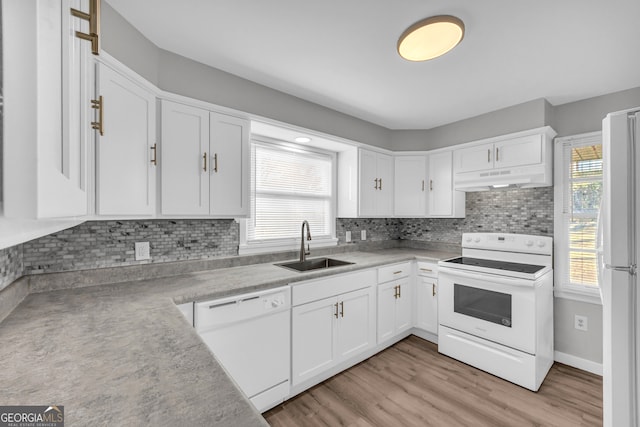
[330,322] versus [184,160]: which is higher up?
[184,160]

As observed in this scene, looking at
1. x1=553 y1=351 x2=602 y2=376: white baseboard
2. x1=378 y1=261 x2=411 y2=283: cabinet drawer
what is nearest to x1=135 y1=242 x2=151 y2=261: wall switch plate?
x1=378 y1=261 x2=411 y2=283: cabinet drawer

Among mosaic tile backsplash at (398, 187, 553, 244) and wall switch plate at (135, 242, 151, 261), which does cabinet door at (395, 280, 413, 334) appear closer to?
mosaic tile backsplash at (398, 187, 553, 244)

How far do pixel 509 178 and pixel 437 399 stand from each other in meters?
2.10

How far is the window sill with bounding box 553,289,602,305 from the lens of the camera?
8.17 ft

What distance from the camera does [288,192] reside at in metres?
2.97

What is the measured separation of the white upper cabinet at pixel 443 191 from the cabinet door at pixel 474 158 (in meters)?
0.10

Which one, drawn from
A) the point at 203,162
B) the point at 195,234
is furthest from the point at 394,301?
the point at 203,162

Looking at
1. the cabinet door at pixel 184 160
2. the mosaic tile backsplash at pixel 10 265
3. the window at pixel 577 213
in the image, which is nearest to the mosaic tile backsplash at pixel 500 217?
the window at pixel 577 213

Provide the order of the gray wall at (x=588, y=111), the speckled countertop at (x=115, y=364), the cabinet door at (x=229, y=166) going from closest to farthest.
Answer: the speckled countertop at (x=115, y=364)
the cabinet door at (x=229, y=166)
the gray wall at (x=588, y=111)

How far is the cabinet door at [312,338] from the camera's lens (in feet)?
6.82

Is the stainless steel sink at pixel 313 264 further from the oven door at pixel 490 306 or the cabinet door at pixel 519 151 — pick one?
the cabinet door at pixel 519 151

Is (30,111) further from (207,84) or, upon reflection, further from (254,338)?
(207,84)

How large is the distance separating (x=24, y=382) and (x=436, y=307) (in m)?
3.04

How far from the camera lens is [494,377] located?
2.39m
